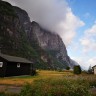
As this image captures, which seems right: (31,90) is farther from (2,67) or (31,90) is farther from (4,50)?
(4,50)

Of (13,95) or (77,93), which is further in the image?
(13,95)

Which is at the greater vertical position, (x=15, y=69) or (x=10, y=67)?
(x=10, y=67)

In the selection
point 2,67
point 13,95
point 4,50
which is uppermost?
point 4,50

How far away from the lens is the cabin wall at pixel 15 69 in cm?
4554

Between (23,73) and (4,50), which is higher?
(4,50)

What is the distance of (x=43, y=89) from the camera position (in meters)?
13.4

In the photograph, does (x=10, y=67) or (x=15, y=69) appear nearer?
(x=10, y=67)

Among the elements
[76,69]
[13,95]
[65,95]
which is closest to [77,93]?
[65,95]

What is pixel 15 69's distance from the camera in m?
48.2

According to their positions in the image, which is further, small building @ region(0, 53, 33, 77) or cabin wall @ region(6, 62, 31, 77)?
cabin wall @ region(6, 62, 31, 77)

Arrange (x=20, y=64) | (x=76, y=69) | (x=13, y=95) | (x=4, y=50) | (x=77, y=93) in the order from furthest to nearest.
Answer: (x=4, y=50) → (x=76, y=69) → (x=20, y=64) → (x=13, y=95) → (x=77, y=93)

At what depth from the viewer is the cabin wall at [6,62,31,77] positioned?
45.5 metres

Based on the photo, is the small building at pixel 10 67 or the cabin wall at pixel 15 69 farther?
the cabin wall at pixel 15 69

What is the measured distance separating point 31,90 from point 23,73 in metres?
→ 40.5
